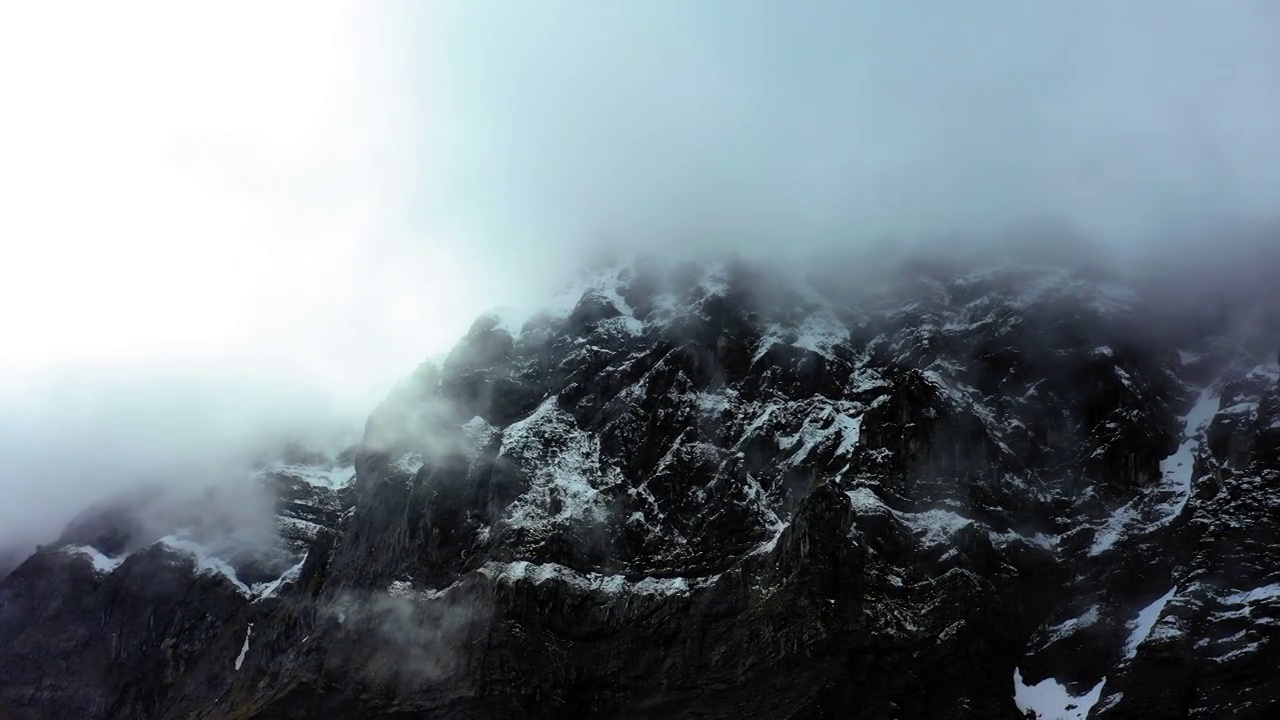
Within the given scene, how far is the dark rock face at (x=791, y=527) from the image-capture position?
97.2 metres

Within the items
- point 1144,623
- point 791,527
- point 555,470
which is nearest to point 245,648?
point 555,470

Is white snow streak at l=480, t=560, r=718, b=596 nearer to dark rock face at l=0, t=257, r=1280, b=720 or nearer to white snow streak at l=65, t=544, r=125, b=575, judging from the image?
dark rock face at l=0, t=257, r=1280, b=720

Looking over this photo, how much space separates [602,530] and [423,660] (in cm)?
2470

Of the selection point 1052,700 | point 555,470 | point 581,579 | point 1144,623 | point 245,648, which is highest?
point 555,470

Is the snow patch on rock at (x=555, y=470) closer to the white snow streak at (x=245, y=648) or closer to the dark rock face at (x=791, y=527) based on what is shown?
the dark rock face at (x=791, y=527)

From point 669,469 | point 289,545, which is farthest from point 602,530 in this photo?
point 289,545

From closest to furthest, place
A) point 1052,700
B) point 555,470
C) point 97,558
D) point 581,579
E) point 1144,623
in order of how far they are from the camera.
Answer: point 1052,700 → point 1144,623 → point 581,579 → point 555,470 → point 97,558

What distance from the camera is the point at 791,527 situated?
10588 centimetres

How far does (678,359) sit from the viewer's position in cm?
13875

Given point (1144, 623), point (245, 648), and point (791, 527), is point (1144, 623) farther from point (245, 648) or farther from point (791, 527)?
point (245, 648)

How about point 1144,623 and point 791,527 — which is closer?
point 1144,623

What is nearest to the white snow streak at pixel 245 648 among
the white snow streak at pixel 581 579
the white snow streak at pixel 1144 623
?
the white snow streak at pixel 581 579

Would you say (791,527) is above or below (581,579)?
above

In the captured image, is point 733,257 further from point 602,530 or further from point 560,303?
point 602,530
